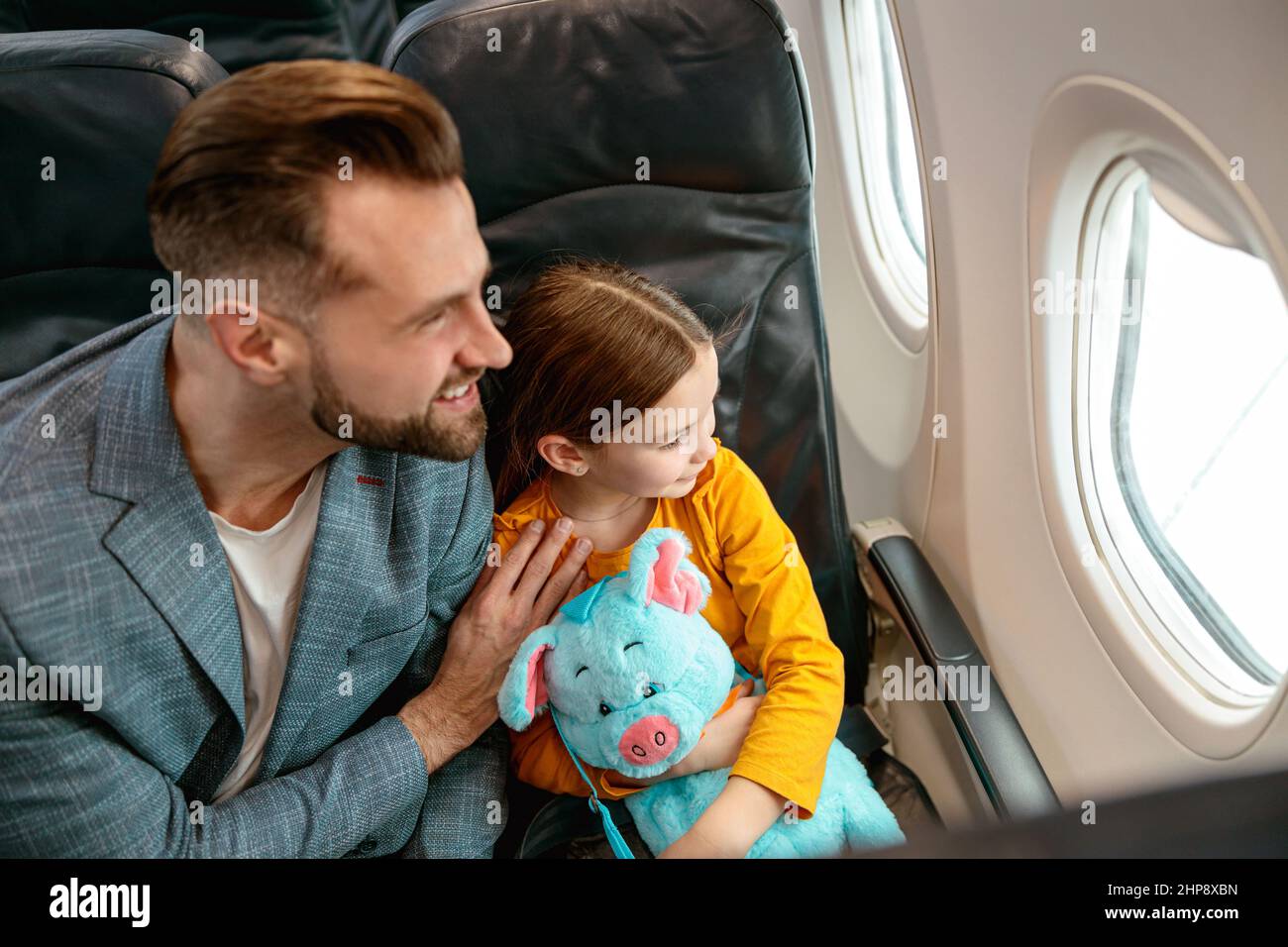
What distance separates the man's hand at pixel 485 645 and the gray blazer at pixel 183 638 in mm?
44

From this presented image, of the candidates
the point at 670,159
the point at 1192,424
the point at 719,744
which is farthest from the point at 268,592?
the point at 1192,424

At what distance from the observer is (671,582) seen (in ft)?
4.45

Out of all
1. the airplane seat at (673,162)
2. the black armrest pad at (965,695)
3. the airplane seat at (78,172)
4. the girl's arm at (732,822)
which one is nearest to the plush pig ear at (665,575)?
the girl's arm at (732,822)

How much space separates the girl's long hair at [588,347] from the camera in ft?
4.48

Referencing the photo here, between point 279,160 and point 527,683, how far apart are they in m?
0.70

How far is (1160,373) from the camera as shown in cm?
154

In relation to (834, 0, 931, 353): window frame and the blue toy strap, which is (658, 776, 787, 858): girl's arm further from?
(834, 0, 931, 353): window frame

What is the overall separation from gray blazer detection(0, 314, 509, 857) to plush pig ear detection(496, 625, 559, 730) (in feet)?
0.56

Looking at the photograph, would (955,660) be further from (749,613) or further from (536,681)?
(536,681)

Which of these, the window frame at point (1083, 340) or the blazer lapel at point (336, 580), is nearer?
the window frame at point (1083, 340)

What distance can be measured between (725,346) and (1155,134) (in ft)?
2.19

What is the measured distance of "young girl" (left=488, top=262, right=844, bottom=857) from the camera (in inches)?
54.0

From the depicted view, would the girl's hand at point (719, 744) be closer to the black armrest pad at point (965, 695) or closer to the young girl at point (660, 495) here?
the young girl at point (660, 495)

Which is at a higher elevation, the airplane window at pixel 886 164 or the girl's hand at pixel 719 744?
the airplane window at pixel 886 164
